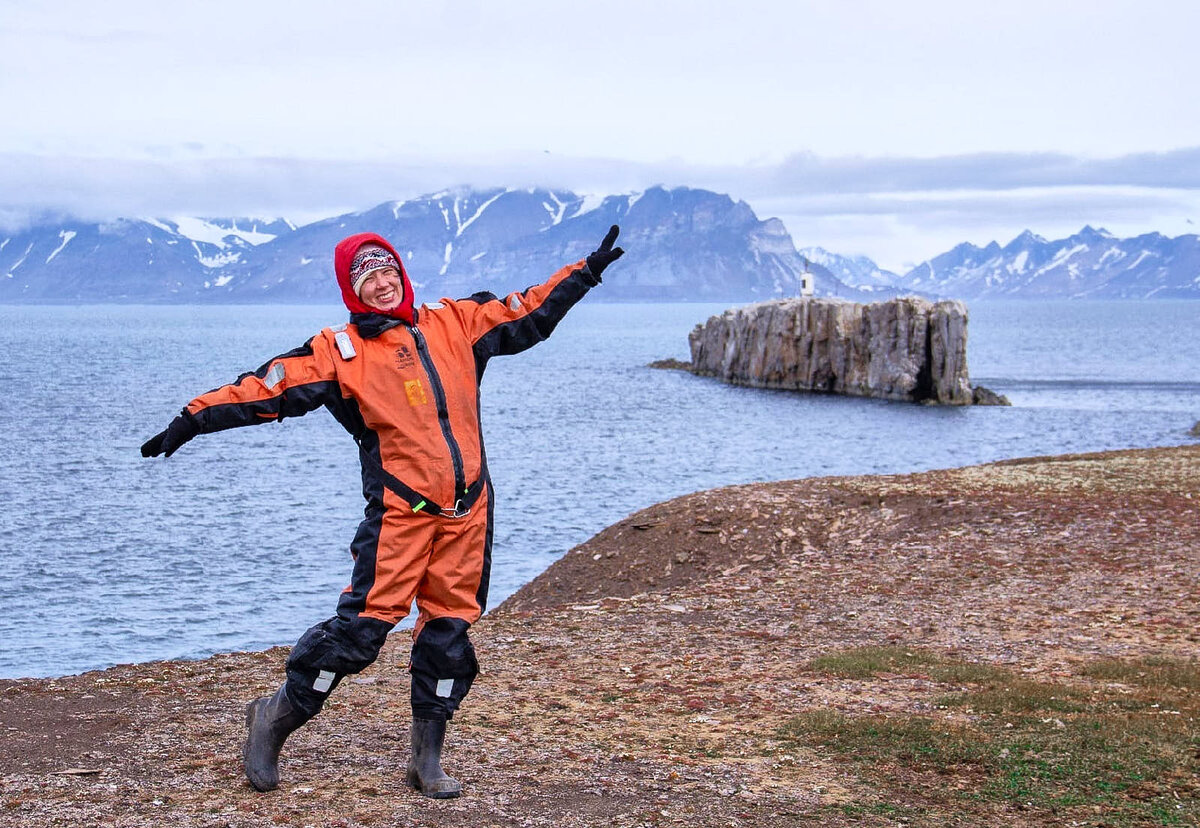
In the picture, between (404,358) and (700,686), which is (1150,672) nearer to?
(700,686)

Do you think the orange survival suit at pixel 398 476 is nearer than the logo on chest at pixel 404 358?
Yes

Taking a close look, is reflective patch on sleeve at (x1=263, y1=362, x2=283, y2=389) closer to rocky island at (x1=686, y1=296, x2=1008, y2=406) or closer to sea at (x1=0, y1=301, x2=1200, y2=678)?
sea at (x1=0, y1=301, x2=1200, y2=678)

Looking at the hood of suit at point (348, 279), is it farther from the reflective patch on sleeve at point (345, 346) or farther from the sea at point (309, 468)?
the sea at point (309, 468)

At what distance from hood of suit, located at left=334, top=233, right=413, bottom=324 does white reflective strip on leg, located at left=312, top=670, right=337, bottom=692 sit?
194 centimetres

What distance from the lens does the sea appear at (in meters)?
23.8

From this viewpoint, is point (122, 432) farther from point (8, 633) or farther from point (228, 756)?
point (228, 756)

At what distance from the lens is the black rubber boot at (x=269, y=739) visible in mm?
7215

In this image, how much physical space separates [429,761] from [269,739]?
89 cm

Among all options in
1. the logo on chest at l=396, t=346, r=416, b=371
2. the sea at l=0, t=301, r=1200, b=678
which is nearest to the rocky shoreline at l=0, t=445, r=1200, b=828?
the logo on chest at l=396, t=346, r=416, b=371

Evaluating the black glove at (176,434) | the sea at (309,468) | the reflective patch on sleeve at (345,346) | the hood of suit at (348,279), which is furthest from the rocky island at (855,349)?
the black glove at (176,434)

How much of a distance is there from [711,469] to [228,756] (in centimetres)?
3800

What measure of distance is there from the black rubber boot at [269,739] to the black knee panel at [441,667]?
0.67 m

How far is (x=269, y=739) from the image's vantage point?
7234mm

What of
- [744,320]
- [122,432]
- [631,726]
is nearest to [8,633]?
[631,726]
